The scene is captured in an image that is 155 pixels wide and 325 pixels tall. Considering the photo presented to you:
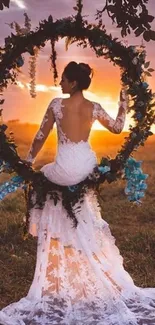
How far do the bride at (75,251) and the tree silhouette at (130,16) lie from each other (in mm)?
761

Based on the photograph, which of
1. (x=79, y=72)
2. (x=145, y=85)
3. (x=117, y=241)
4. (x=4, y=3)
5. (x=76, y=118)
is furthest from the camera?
(x=117, y=241)

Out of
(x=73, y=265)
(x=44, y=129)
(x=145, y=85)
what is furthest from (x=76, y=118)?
(x=73, y=265)

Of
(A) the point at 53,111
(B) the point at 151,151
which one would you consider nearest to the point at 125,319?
(A) the point at 53,111

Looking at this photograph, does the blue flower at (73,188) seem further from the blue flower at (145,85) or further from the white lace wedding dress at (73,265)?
the blue flower at (145,85)

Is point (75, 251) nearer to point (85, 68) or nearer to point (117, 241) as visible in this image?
point (85, 68)

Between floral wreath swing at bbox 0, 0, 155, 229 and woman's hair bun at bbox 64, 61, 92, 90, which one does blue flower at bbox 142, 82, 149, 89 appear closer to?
floral wreath swing at bbox 0, 0, 155, 229

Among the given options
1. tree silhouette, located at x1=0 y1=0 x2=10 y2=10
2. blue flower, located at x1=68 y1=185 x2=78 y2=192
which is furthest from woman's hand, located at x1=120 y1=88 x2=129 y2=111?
tree silhouette, located at x1=0 y1=0 x2=10 y2=10

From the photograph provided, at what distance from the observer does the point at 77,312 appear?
329 inches

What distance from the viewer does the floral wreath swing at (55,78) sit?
8312mm

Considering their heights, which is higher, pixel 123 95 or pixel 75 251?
pixel 123 95

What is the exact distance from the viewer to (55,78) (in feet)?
28.1

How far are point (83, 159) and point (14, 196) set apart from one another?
832cm

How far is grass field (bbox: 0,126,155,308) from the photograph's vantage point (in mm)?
10239

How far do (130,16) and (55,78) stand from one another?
1.20 metres
